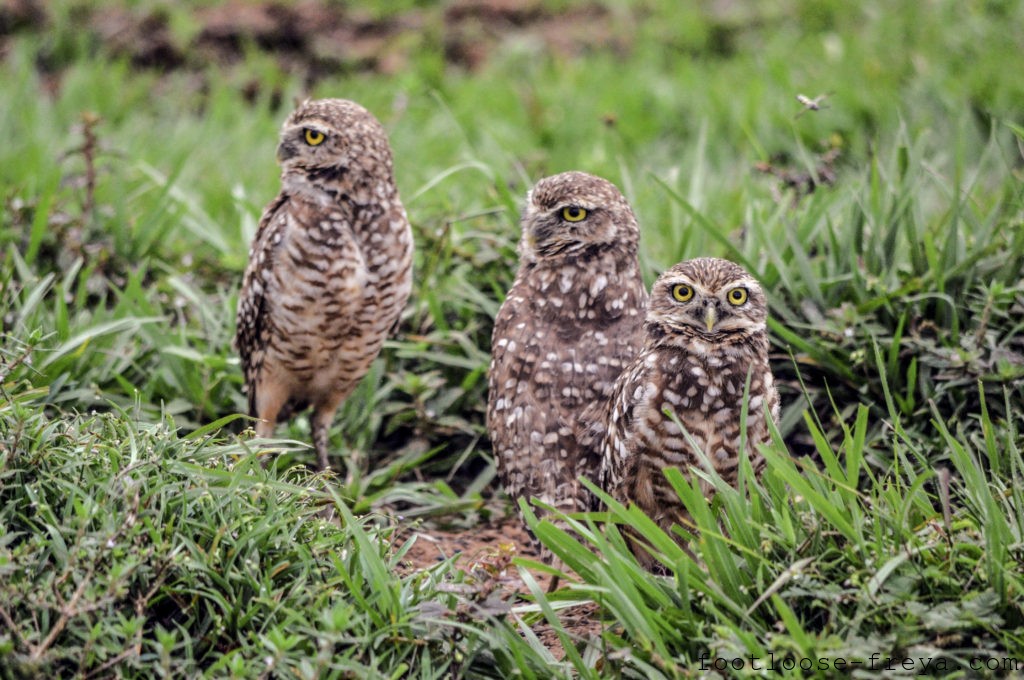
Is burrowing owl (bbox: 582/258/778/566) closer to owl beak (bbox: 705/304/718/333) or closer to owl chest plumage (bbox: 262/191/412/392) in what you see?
owl beak (bbox: 705/304/718/333)

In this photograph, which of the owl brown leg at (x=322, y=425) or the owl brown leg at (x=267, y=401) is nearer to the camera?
the owl brown leg at (x=267, y=401)

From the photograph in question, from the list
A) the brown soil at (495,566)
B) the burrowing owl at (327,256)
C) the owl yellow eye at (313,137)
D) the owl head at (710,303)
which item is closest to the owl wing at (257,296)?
the burrowing owl at (327,256)

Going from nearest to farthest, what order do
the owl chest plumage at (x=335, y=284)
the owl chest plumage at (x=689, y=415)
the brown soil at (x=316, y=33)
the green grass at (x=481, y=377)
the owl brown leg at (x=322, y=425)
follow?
the green grass at (x=481, y=377) < the owl chest plumage at (x=689, y=415) < the owl chest plumage at (x=335, y=284) < the owl brown leg at (x=322, y=425) < the brown soil at (x=316, y=33)

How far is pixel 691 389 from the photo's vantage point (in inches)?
130

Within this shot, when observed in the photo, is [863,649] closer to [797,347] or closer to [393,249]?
[797,347]

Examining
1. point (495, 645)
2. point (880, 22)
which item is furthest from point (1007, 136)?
point (495, 645)

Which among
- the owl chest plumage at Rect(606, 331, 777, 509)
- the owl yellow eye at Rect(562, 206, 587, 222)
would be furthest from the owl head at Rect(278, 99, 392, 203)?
the owl chest plumage at Rect(606, 331, 777, 509)

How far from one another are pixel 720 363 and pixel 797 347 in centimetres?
119

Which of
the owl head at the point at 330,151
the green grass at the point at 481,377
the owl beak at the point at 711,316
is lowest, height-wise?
the green grass at the point at 481,377

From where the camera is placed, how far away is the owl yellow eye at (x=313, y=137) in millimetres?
4125

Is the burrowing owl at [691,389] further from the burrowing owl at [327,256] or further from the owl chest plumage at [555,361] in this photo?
the burrowing owl at [327,256]

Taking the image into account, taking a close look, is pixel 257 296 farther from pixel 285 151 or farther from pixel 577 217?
pixel 577 217

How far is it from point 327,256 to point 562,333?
94 centimetres

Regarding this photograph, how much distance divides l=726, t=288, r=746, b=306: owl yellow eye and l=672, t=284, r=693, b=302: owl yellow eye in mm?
116
